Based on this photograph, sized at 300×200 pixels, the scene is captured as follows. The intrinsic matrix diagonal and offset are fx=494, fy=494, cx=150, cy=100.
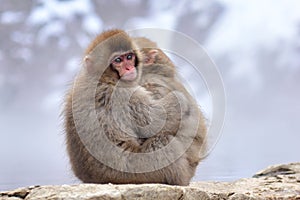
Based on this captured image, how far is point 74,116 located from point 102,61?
249 mm

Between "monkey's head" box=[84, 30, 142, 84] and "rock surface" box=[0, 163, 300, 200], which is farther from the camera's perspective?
"monkey's head" box=[84, 30, 142, 84]

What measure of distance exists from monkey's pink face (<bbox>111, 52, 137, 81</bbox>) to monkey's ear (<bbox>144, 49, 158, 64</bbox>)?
0.14m

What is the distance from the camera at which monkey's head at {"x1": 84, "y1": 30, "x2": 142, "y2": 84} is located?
1.99m

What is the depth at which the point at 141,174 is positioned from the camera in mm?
1912

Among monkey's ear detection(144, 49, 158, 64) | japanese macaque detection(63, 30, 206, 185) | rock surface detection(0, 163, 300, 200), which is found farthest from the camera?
monkey's ear detection(144, 49, 158, 64)

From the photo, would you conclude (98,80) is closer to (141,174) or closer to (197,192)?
(141,174)

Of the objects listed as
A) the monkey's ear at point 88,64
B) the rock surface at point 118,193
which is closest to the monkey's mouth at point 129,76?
the monkey's ear at point 88,64

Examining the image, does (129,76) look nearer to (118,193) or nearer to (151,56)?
(151,56)

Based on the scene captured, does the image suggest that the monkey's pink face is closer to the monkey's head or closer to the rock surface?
the monkey's head

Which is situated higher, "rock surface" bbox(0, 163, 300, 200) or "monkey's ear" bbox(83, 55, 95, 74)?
"monkey's ear" bbox(83, 55, 95, 74)

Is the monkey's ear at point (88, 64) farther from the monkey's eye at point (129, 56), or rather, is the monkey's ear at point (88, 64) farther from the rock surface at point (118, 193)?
the rock surface at point (118, 193)

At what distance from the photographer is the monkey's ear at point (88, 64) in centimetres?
200

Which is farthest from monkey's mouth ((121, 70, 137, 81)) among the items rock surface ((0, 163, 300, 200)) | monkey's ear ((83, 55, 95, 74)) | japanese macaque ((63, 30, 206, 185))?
rock surface ((0, 163, 300, 200))

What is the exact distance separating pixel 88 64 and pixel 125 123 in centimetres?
29
